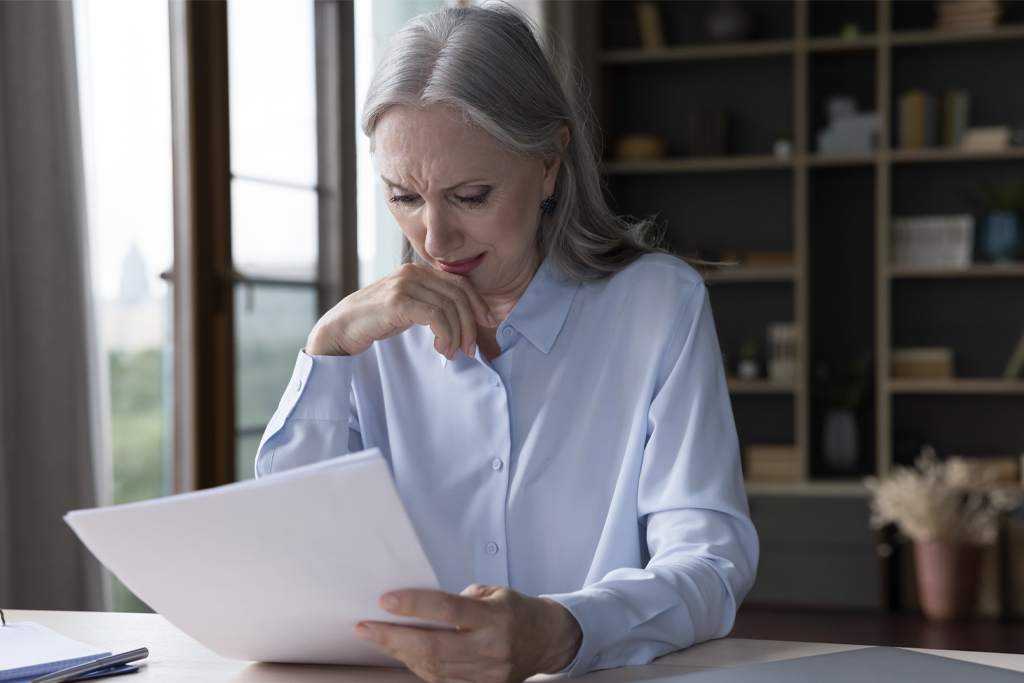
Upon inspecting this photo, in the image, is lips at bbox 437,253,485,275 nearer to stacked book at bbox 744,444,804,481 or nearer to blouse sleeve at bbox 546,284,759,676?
blouse sleeve at bbox 546,284,759,676

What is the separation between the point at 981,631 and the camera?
3.52 metres

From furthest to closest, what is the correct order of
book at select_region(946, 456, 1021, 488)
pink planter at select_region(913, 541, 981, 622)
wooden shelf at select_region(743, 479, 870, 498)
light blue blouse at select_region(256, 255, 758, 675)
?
wooden shelf at select_region(743, 479, 870, 498)
book at select_region(946, 456, 1021, 488)
pink planter at select_region(913, 541, 981, 622)
light blue blouse at select_region(256, 255, 758, 675)

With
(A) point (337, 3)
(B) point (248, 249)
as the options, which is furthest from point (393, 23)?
(B) point (248, 249)

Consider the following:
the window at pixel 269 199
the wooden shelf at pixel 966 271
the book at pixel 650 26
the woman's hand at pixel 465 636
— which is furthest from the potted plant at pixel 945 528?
the woman's hand at pixel 465 636

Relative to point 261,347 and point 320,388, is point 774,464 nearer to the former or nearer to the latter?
point 261,347

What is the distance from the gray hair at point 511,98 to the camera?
3.92 feet

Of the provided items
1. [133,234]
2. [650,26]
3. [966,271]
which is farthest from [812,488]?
[133,234]

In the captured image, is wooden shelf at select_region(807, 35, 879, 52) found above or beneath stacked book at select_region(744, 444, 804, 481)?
above

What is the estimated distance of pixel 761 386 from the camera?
14.0 ft

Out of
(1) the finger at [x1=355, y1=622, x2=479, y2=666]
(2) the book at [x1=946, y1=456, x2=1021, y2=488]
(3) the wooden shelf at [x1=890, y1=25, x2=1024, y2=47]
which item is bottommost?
(2) the book at [x1=946, y1=456, x2=1021, y2=488]

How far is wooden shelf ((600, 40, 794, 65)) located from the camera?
4.25m

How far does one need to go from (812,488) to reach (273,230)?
235cm

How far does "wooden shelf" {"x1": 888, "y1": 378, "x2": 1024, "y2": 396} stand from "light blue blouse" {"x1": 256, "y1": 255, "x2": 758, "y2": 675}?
123 inches

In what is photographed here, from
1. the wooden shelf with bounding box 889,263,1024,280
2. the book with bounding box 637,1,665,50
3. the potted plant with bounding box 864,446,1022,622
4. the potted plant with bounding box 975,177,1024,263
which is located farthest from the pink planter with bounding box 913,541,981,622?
the book with bounding box 637,1,665,50
